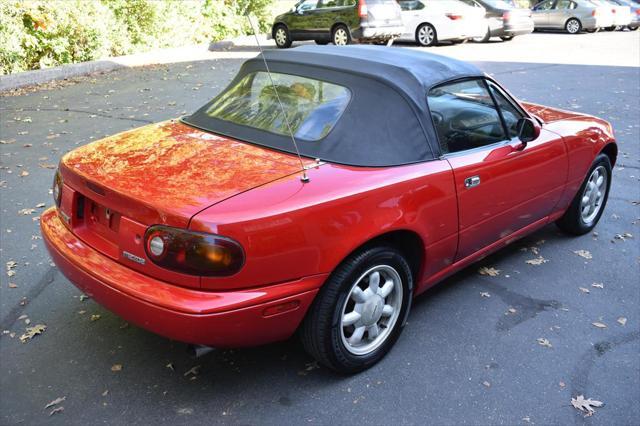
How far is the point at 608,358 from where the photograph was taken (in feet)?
11.3

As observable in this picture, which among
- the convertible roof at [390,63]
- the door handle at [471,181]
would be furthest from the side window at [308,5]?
the door handle at [471,181]

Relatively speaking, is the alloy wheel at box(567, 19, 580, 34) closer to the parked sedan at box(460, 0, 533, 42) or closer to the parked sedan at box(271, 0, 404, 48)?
the parked sedan at box(460, 0, 533, 42)

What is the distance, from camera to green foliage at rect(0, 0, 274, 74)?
38.1ft

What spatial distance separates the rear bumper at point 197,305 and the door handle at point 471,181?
1.16 meters

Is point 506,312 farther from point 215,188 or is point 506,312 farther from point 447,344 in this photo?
point 215,188

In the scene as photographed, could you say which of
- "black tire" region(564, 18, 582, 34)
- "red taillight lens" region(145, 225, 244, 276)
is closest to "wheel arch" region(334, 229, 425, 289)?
"red taillight lens" region(145, 225, 244, 276)

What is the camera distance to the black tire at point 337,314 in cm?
290

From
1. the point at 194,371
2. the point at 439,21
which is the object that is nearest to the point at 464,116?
the point at 194,371

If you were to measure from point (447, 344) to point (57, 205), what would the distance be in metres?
2.31

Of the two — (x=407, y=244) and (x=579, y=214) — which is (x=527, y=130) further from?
(x=579, y=214)

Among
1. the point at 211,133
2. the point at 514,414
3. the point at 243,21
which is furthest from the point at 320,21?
the point at 514,414

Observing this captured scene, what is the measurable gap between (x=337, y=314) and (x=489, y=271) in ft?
6.17

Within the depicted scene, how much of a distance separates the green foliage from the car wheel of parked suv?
2.07m

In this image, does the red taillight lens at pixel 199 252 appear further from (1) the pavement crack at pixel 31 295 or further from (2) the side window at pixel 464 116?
(1) the pavement crack at pixel 31 295
